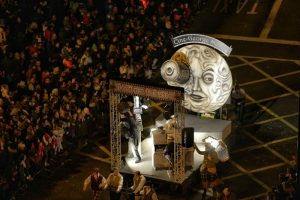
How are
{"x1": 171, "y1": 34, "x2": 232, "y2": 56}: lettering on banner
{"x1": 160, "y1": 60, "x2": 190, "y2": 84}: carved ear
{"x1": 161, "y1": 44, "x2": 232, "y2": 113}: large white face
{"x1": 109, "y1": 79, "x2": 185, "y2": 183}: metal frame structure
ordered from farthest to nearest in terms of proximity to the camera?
{"x1": 161, "y1": 44, "x2": 232, "y2": 113}: large white face
{"x1": 160, "y1": 60, "x2": 190, "y2": 84}: carved ear
{"x1": 171, "y1": 34, "x2": 232, "y2": 56}: lettering on banner
{"x1": 109, "y1": 79, "x2": 185, "y2": 183}: metal frame structure

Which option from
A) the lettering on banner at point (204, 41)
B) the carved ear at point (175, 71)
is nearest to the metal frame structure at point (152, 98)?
the carved ear at point (175, 71)

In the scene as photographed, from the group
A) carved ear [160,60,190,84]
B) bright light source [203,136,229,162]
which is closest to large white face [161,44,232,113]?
carved ear [160,60,190,84]

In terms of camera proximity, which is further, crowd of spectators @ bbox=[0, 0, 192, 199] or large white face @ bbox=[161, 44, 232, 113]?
large white face @ bbox=[161, 44, 232, 113]

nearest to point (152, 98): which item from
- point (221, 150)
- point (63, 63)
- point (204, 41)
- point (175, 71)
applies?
point (175, 71)

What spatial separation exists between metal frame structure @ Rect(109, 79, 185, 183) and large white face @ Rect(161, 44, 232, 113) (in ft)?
7.42

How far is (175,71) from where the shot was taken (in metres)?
26.1

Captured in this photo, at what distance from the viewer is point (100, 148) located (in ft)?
94.1

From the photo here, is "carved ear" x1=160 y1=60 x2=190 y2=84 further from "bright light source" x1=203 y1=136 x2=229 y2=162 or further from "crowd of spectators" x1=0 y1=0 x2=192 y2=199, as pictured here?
"crowd of spectators" x1=0 y1=0 x2=192 y2=199

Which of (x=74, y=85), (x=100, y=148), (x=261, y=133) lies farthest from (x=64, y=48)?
(x=261, y=133)

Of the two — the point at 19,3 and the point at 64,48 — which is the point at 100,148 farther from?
the point at 19,3

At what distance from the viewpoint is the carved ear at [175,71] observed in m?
26.1

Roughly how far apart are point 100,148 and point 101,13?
875 centimetres

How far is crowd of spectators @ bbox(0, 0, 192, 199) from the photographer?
85.9ft

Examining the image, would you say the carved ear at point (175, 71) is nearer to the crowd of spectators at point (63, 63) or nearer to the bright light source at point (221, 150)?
the bright light source at point (221, 150)
